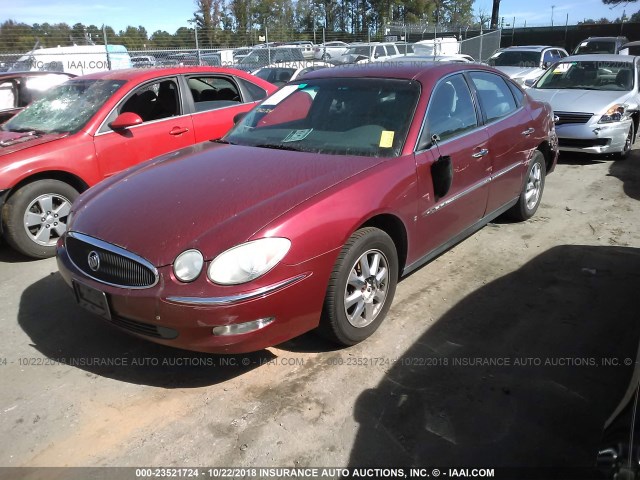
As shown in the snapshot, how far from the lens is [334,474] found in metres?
2.31

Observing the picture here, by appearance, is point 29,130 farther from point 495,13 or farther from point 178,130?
point 495,13

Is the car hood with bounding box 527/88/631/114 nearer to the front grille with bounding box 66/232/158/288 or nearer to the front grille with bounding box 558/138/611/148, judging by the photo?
the front grille with bounding box 558/138/611/148

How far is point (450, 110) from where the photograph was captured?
3883 millimetres

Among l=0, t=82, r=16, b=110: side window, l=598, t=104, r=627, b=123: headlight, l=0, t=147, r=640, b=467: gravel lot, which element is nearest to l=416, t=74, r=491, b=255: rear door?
l=0, t=147, r=640, b=467: gravel lot

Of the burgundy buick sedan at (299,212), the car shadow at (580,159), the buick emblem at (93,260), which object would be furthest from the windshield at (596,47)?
the buick emblem at (93,260)

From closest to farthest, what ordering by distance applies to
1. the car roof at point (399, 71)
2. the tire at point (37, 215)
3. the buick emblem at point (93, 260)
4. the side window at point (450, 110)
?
the buick emblem at point (93, 260)
the side window at point (450, 110)
the car roof at point (399, 71)
the tire at point (37, 215)

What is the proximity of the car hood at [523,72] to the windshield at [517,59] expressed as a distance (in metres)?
0.56

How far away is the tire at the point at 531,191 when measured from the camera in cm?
516

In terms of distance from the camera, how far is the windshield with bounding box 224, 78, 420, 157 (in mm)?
3480

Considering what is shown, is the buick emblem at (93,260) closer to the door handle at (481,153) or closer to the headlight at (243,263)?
the headlight at (243,263)

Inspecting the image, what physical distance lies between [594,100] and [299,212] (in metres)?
6.93

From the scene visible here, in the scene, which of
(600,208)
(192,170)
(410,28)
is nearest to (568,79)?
(600,208)

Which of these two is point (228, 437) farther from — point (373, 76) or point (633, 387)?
point (373, 76)

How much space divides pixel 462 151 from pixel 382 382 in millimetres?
1900
